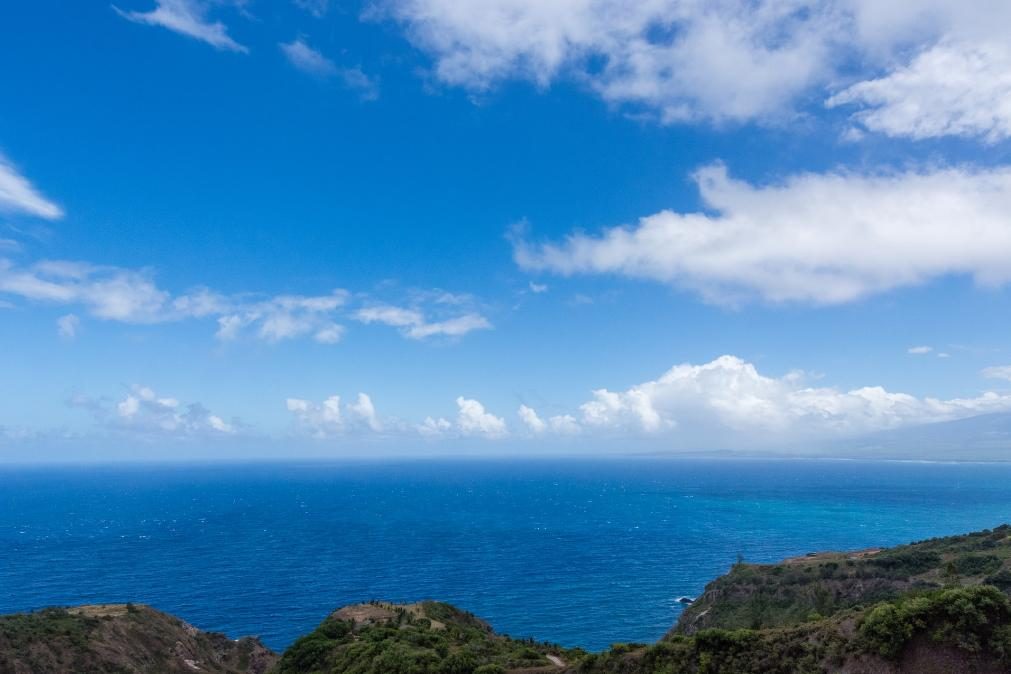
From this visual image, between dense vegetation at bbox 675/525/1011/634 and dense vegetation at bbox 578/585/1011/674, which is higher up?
dense vegetation at bbox 578/585/1011/674

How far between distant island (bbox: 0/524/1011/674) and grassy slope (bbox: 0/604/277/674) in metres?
0.13

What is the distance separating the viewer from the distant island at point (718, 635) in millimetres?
24156

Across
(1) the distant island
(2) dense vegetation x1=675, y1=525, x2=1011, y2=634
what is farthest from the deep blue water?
(1) the distant island

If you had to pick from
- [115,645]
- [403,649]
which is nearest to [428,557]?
[115,645]

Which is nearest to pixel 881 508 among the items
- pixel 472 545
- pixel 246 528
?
pixel 472 545

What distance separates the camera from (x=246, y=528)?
6196 inches

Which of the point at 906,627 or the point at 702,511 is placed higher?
the point at 906,627

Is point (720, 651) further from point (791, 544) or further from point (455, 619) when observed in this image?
point (791, 544)

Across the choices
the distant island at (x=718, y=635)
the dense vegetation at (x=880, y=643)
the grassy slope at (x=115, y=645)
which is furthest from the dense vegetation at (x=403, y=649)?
the grassy slope at (x=115, y=645)

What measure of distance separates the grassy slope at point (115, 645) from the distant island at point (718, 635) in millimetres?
A: 129

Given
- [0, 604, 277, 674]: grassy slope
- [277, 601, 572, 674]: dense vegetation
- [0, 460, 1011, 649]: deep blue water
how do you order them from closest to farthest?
[277, 601, 572, 674]: dense vegetation → [0, 604, 277, 674]: grassy slope → [0, 460, 1011, 649]: deep blue water

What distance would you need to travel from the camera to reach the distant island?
951 inches

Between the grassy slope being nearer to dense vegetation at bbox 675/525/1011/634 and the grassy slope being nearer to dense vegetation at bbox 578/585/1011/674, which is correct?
dense vegetation at bbox 675/525/1011/634

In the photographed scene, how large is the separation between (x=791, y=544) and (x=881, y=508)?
3672 inches
